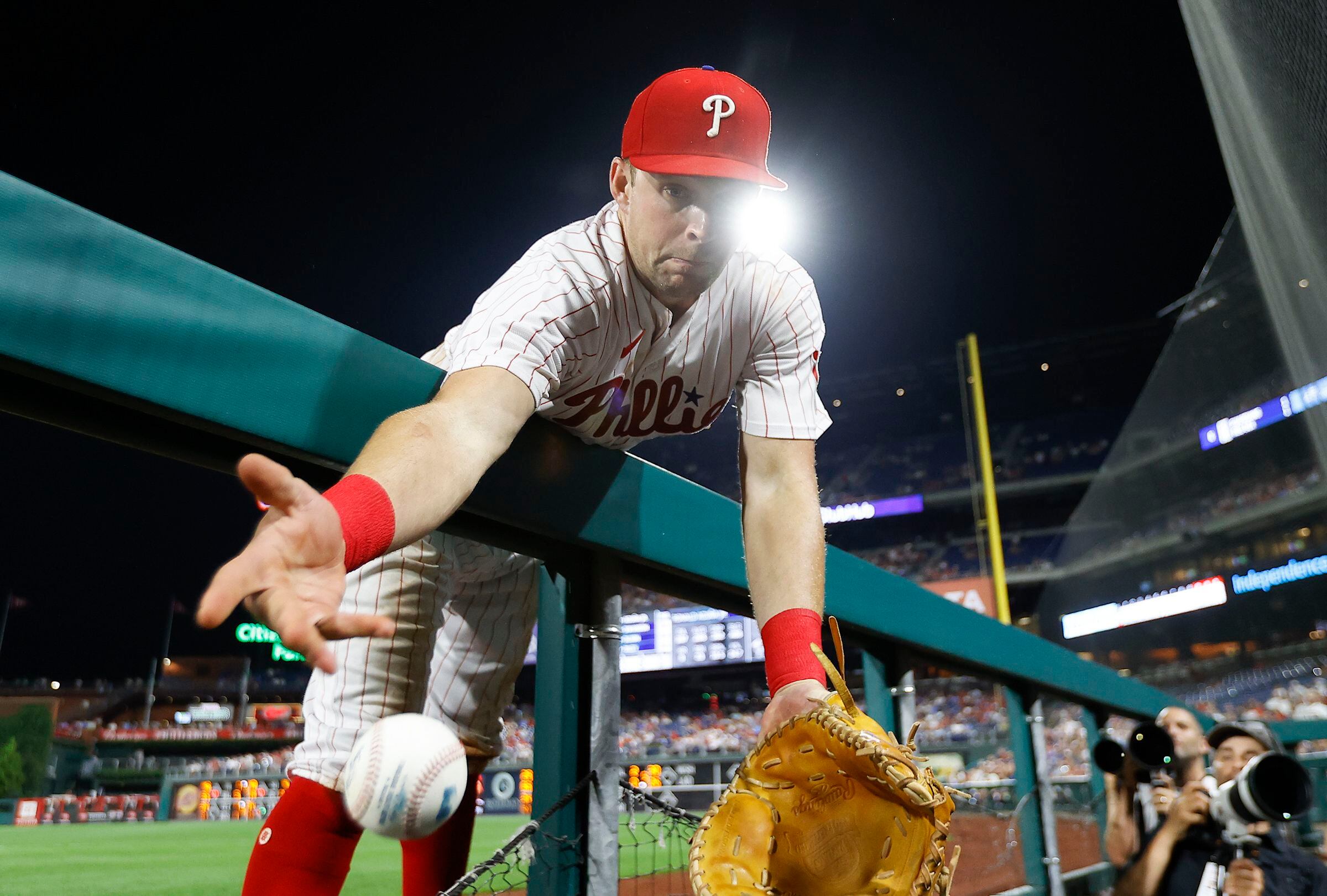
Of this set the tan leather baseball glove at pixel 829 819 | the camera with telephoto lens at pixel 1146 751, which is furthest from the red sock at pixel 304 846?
the camera with telephoto lens at pixel 1146 751

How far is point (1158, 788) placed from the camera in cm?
272

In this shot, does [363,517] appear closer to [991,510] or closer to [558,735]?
→ [558,735]

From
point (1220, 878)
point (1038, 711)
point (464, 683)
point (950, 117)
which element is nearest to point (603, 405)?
point (464, 683)

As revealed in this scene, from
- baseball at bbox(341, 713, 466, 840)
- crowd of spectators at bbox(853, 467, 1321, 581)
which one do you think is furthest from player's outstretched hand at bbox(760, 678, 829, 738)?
crowd of spectators at bbox(853, 467, 1321, 581)

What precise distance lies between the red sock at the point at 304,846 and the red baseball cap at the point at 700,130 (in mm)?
972

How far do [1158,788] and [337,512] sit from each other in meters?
3.00

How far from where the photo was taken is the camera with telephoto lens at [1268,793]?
6.38ft

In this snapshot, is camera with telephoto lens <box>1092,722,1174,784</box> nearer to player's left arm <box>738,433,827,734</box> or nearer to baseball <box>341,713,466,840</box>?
player's left arm <box>738,433,827,734</box>

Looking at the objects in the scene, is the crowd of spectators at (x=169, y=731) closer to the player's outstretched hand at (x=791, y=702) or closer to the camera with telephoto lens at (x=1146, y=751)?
the camera with telephoto lens at (x=1146, y=751)

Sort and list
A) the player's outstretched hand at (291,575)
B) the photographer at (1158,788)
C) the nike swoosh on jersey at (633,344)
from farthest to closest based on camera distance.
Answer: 1. the photographer at (1158,788)
2. the nike swoosh on jersey at (633,344)
3. the player's outstretched hand at (291,575)

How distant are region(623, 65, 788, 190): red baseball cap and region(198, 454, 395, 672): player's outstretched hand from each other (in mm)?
751

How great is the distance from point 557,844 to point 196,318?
2.70 feet

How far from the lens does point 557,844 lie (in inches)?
45.9

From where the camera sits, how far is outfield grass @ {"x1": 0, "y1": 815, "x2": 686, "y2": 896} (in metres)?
5.34
